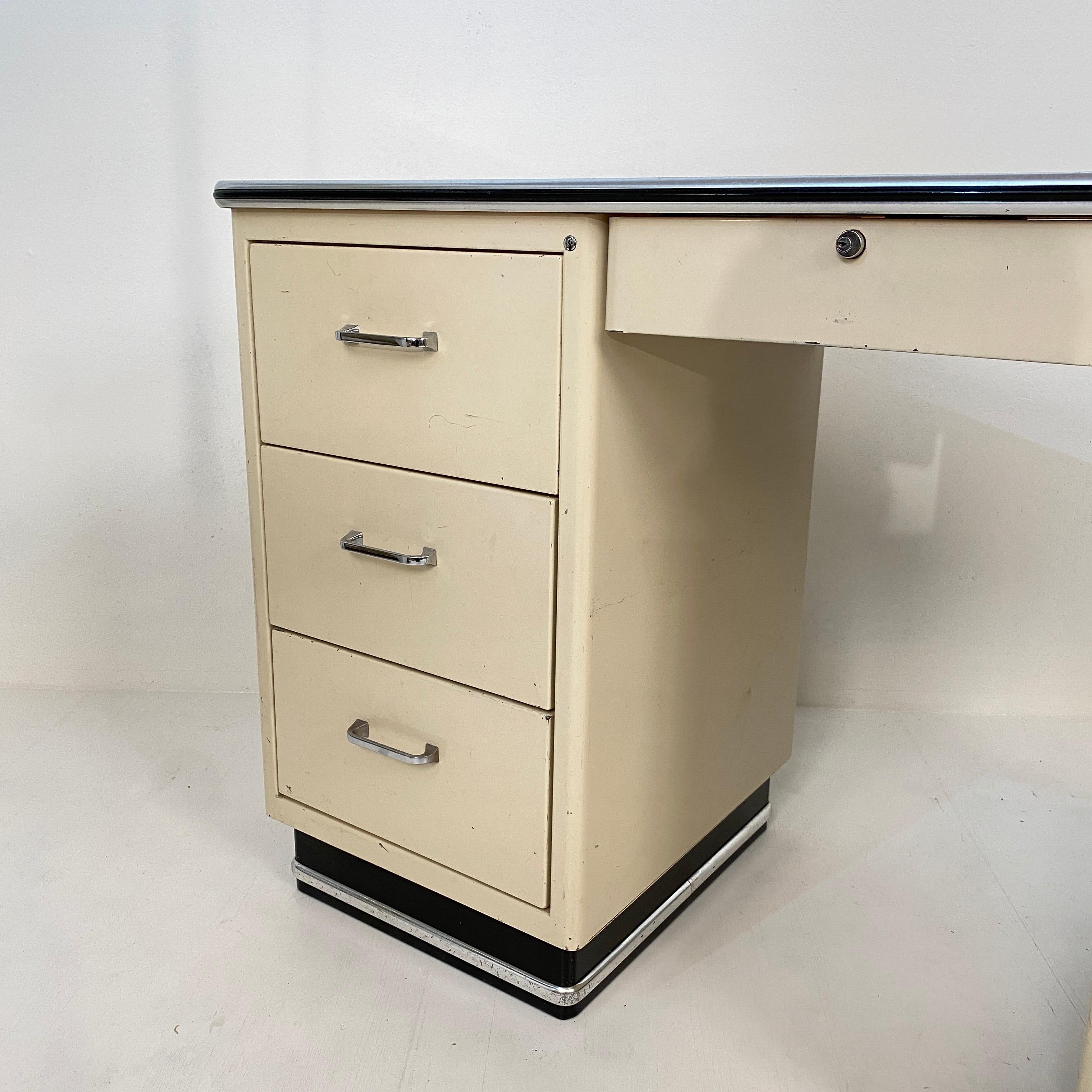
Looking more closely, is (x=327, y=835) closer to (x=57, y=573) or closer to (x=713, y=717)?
(x=713, y=717)

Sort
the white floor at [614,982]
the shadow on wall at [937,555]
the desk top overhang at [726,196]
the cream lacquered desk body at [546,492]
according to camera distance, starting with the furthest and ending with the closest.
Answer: the shadow on wall at [937,555], the white floor at [614,982], the cream lacquered desk body at [546,492], the desk top overhang at [726,196]

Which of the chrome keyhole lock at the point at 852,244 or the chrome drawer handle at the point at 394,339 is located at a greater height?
the chrome keyhole lock at the point at 852,244

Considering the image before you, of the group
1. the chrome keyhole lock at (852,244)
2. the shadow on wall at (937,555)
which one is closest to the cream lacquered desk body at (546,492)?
the chrome keyhole lock at (852,244)

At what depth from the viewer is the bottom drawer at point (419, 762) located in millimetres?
1108

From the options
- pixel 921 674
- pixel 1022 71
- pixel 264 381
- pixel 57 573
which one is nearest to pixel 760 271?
pixel 264 381

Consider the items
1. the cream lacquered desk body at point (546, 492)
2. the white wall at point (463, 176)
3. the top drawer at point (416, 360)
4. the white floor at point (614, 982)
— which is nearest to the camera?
the cream lacquered desk body at point (546, 492)

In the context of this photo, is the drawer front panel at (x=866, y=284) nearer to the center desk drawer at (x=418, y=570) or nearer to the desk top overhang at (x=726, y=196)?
the desk top overhang at (x=726, y=196)

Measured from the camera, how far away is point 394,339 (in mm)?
1059

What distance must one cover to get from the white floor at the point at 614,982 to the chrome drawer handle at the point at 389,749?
0.26 meters

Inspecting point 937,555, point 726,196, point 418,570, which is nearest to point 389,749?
point 418,570

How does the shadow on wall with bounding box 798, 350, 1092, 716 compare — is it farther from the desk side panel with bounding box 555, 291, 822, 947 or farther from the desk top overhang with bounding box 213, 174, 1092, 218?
the desk top overhang with bounding box 213, 174, 1092, 218

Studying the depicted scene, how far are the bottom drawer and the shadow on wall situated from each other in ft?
3.30

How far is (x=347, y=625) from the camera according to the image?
1211 mm

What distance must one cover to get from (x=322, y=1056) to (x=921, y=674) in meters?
1.30
